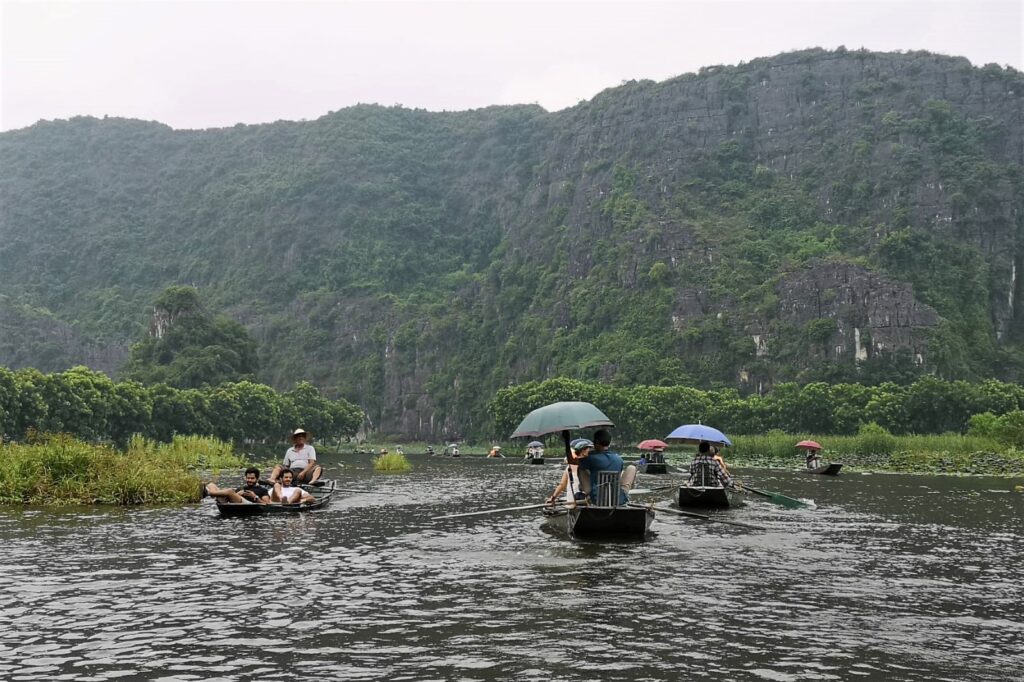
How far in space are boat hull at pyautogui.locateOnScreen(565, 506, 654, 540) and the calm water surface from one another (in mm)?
506

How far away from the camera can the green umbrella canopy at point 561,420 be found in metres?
25.3

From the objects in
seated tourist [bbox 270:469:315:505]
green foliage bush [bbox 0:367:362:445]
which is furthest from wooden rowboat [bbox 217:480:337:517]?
green foliage bush [bbox 0:367:362:445]

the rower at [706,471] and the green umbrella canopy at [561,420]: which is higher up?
the green umbrella canopy at [561,420]

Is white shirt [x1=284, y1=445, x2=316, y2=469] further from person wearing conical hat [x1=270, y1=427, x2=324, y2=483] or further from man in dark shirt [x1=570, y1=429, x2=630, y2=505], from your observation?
man in dark shirt [x1=570, y1=429, x2=630, y2=505]

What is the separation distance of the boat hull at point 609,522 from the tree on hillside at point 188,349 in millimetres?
136003

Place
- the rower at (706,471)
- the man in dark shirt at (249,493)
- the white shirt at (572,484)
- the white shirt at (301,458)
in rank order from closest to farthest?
the white shirt at (572,484) < the man in dark shirt at (249,493) < the rower at (706,471) < the white shirt at (301,458)

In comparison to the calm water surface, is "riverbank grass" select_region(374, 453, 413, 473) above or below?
below

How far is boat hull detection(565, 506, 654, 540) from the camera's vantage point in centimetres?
2405

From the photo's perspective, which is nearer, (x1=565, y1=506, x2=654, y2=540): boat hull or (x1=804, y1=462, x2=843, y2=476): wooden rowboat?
(x1=565, y1=506, x2=654, y2=540): boat hull

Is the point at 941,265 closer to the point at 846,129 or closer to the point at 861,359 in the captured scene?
the point at 861,359

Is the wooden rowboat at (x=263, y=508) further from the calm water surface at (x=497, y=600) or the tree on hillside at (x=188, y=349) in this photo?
the tree on hillside at (x=188, y=349)

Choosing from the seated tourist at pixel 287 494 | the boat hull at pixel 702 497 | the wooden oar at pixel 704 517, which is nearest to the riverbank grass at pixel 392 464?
the seated tourist at pixel 287 494

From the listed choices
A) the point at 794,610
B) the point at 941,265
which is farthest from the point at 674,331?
the point at 794,610

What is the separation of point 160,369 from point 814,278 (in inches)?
4196
